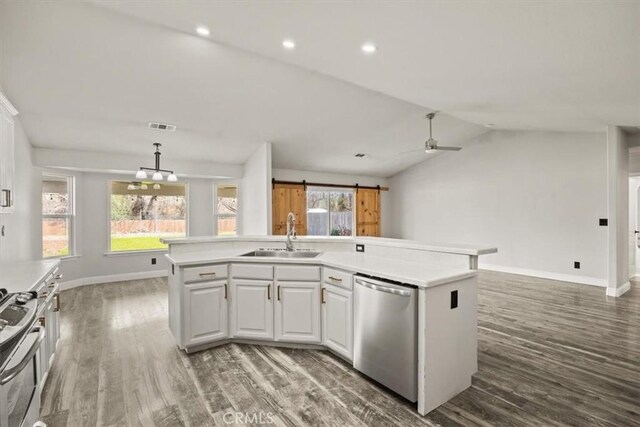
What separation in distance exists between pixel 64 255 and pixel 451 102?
262 inches

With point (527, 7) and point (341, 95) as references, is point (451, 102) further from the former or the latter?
point (527, 7)

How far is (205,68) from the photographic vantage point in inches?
132

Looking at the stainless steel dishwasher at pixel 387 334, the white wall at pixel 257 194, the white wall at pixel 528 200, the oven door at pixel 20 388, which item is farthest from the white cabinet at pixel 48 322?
the white wall at pixel 528 200

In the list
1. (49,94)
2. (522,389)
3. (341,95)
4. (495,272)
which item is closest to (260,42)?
(341,95)

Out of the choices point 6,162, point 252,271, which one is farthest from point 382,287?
point 6,162

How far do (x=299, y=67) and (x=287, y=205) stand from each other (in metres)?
4.06

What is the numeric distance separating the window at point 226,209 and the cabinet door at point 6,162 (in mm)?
4096

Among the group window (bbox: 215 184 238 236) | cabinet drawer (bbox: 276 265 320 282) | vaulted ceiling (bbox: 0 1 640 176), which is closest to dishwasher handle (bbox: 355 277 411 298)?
cabinet drawer (bbox: 276 265 320 282)

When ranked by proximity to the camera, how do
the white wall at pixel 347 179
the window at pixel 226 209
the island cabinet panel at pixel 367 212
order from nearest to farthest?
the window at pixel 226 209 → the white wall at pixel 347 179 → the island cabinet panel at pixel 367 212

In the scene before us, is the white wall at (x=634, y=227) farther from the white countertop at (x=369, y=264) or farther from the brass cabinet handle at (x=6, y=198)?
the brass cabinet handle at (x=6, y=198)

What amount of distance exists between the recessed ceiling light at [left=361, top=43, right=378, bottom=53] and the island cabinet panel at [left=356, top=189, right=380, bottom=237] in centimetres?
600

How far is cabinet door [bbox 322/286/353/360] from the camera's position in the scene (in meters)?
2.56

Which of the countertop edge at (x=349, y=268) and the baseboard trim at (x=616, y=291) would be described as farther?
the baseboard trim at (x=616, y=291)

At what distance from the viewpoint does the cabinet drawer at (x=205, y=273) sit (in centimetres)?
284
